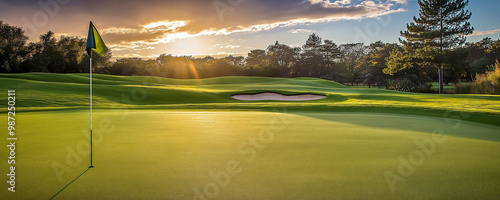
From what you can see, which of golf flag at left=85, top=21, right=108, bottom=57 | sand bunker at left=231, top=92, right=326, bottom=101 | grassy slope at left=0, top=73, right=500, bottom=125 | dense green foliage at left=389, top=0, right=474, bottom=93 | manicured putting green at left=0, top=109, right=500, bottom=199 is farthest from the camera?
dense green foliage at left=389, top=0, right=474, bottom=93

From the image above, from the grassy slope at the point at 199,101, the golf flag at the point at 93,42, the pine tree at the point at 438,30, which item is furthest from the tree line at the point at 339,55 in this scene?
the golf flag at the point at 93,42

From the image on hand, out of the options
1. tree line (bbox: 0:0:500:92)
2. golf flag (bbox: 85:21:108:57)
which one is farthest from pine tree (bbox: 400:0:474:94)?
golf flag (bbox: 85:21:108:57)

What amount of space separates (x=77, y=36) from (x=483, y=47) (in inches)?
4215

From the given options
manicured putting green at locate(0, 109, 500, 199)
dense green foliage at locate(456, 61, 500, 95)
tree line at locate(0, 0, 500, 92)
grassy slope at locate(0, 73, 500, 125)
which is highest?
tree line at locate(0, 0, 500, 92)

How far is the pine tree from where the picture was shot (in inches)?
1304

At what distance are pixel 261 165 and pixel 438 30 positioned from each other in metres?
39.6

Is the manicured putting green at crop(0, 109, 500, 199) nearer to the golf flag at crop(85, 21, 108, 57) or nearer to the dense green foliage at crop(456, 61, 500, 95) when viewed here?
the golf flag at crop(85, 21, 108, 57)

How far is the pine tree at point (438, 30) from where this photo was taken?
33125mm

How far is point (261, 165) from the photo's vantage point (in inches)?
133

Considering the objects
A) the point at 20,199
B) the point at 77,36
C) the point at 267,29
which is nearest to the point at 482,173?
the point at 20,199

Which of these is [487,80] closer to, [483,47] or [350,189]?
[350,189]

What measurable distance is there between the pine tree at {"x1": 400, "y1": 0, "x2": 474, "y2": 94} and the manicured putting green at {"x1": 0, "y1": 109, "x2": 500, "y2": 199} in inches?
1303

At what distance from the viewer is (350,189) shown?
262 centimetres

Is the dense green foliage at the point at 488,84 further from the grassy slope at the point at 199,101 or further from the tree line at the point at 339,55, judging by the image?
the grassy slope at the point at 199,101
